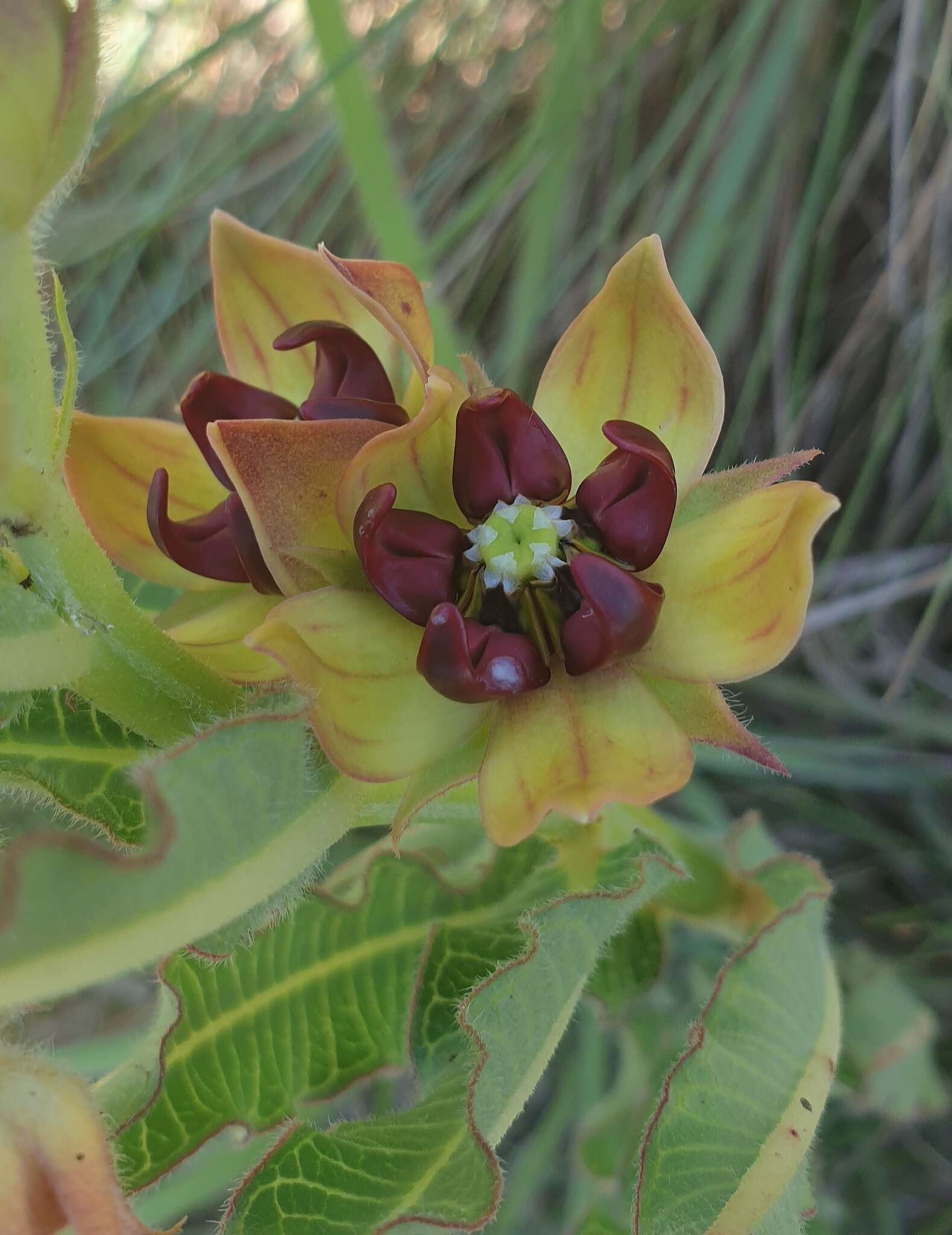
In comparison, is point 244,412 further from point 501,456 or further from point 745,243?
point 745,243

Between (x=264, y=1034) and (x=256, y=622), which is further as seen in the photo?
(x=264, y=1034)

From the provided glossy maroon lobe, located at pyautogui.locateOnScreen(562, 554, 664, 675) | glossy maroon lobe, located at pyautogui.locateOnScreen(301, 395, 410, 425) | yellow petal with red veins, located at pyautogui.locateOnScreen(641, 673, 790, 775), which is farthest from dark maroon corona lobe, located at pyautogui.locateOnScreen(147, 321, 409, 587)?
yellow petal with red veins, located at pyautogui.locateOnScreen(641, 673, 790, 775)

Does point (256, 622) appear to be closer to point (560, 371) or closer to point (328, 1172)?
point (560, 371)

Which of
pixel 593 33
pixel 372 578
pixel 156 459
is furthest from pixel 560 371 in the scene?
pixel 593 33

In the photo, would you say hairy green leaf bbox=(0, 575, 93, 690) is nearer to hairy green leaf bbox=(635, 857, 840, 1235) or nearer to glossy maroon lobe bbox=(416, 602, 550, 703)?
glossy maroon lobe bbox=(416, 602, 550, 703)

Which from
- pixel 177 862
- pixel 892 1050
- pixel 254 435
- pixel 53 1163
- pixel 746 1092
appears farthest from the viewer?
pixel 892 1050

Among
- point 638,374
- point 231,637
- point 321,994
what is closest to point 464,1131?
point 321,994

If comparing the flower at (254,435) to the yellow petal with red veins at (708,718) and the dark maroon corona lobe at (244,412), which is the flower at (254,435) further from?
the yellow petal with red veins at (708,718)
